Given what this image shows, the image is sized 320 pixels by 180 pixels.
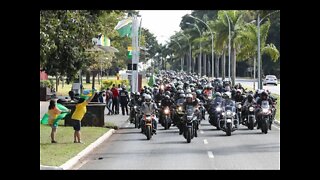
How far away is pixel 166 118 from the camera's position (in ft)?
103

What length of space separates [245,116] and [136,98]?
16.1 ft

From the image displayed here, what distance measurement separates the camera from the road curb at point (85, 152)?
18.7 meters

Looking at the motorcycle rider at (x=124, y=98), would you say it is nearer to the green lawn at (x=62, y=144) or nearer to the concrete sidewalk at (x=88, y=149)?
the concrete sidewalk at (x=88, y=149)

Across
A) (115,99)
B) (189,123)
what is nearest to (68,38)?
(189,123)

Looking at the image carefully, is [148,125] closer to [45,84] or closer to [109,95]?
[109,95]

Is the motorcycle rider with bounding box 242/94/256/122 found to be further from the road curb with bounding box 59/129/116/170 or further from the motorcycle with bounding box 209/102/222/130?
the road curb with bounding box 59/129/116/170

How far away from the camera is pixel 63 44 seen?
2794cm

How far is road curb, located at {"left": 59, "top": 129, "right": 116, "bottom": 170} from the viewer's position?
18672 mm

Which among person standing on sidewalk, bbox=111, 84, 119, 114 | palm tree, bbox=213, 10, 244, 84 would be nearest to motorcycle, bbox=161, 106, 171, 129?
person standing on sidewalk, bbox=111, 84, 119, 114

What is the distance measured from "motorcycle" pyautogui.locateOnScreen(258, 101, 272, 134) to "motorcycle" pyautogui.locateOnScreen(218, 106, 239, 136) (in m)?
1.24

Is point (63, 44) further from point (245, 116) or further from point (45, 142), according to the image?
point (245, 116)

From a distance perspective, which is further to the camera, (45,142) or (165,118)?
(165,118)
